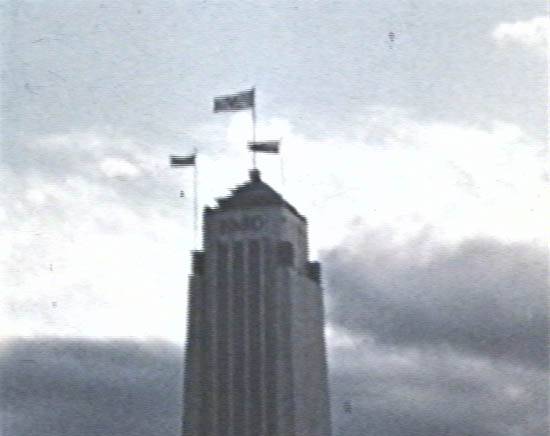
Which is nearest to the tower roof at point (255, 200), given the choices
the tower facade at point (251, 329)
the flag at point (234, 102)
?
the tower facade at point (251, 329)

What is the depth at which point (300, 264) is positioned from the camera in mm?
199125

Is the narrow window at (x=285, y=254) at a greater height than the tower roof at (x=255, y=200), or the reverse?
the tower roof at (x=255, y=200)

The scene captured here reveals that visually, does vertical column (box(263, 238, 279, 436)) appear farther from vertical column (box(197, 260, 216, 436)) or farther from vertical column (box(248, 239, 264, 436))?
vertical column (box(197, 260, 216, 436))

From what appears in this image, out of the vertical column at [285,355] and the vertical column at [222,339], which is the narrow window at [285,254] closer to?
A: the vertical column at [285,355]

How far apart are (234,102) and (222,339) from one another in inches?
2460

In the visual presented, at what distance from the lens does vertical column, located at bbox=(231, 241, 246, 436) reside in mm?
182875

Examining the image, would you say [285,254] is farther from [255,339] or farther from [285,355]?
[285,355]

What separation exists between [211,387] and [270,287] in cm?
2947

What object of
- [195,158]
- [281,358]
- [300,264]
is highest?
[195,158]

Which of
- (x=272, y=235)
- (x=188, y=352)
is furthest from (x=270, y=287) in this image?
(x=188, y=352)

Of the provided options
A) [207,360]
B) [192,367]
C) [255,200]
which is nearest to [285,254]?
[255,200]

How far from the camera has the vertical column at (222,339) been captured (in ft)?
607

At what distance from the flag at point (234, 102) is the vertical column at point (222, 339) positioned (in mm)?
43279

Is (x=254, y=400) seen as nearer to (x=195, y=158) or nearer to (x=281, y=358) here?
(x=281, y=358)
